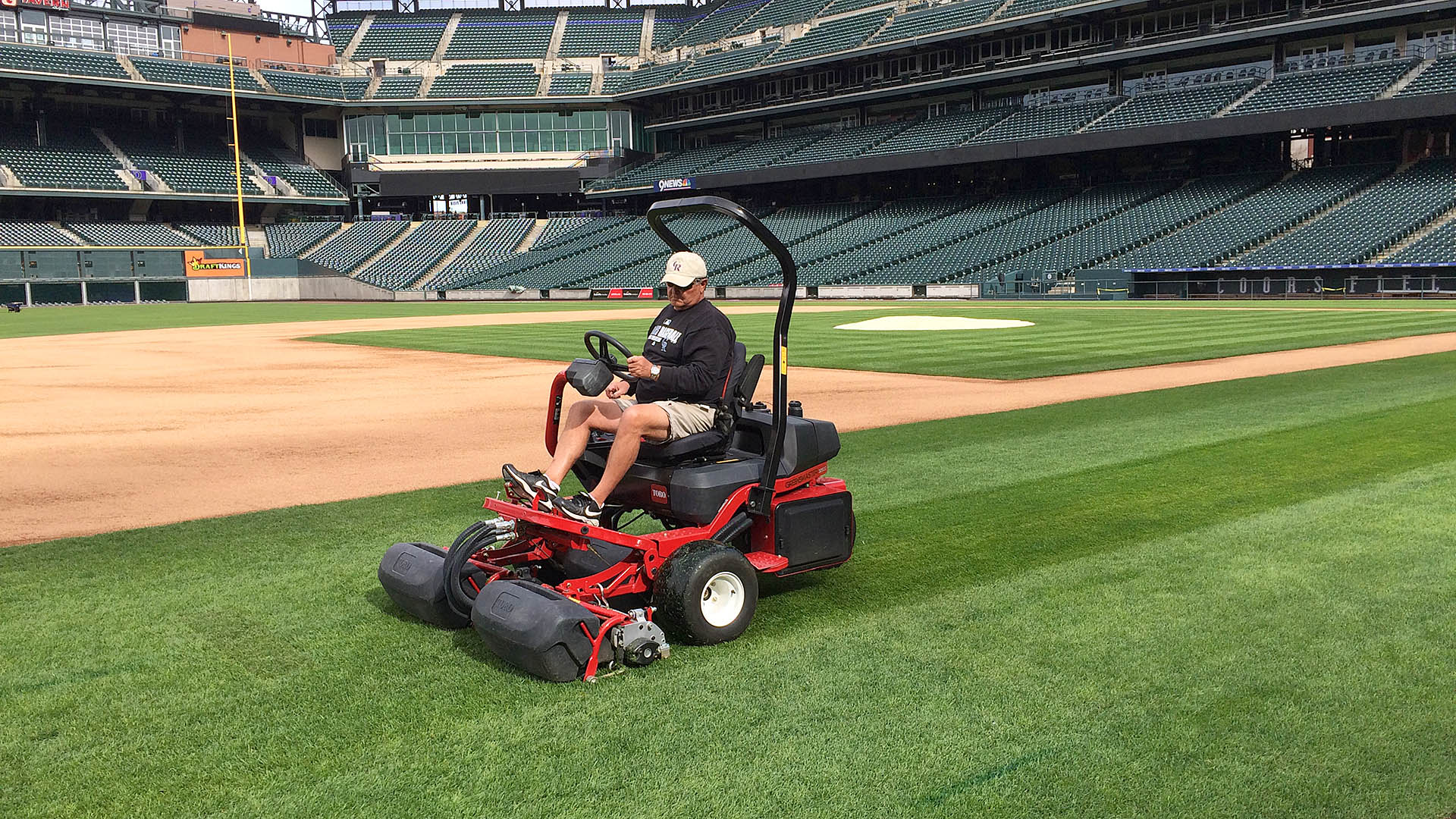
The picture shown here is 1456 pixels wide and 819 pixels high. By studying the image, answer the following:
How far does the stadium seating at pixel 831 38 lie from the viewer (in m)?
67.4

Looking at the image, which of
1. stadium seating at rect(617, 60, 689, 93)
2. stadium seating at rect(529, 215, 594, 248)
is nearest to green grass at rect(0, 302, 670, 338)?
stadium seating at rect(529, 215, 594, 248)

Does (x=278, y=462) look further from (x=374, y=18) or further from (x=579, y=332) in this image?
(x=374, y=18)

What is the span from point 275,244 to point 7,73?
699 inches

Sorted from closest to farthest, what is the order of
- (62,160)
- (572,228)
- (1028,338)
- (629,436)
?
(629,436) → (1028,338) → (62,160) → (572,228)

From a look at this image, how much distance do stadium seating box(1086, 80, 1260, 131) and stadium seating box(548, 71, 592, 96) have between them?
4078 cm

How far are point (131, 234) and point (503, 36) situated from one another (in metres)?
32.5

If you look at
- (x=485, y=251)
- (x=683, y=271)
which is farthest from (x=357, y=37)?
(x=683, y=271)

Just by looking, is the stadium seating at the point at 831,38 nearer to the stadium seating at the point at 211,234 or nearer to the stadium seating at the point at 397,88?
the stadium seating at the point at 397,88

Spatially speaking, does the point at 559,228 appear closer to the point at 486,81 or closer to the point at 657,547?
the point at 486,81

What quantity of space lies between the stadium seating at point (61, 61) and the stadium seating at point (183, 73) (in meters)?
1.52

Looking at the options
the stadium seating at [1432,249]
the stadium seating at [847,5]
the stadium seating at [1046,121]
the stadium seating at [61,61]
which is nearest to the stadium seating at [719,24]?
the stadium seating at [847,5]

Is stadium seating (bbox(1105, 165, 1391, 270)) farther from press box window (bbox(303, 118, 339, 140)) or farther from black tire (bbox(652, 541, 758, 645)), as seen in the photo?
press box window (bbox(303, 118, 339, 140))

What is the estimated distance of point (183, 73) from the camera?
7438 centimetres

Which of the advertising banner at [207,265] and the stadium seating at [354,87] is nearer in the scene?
the advertising banner at [207,265]
